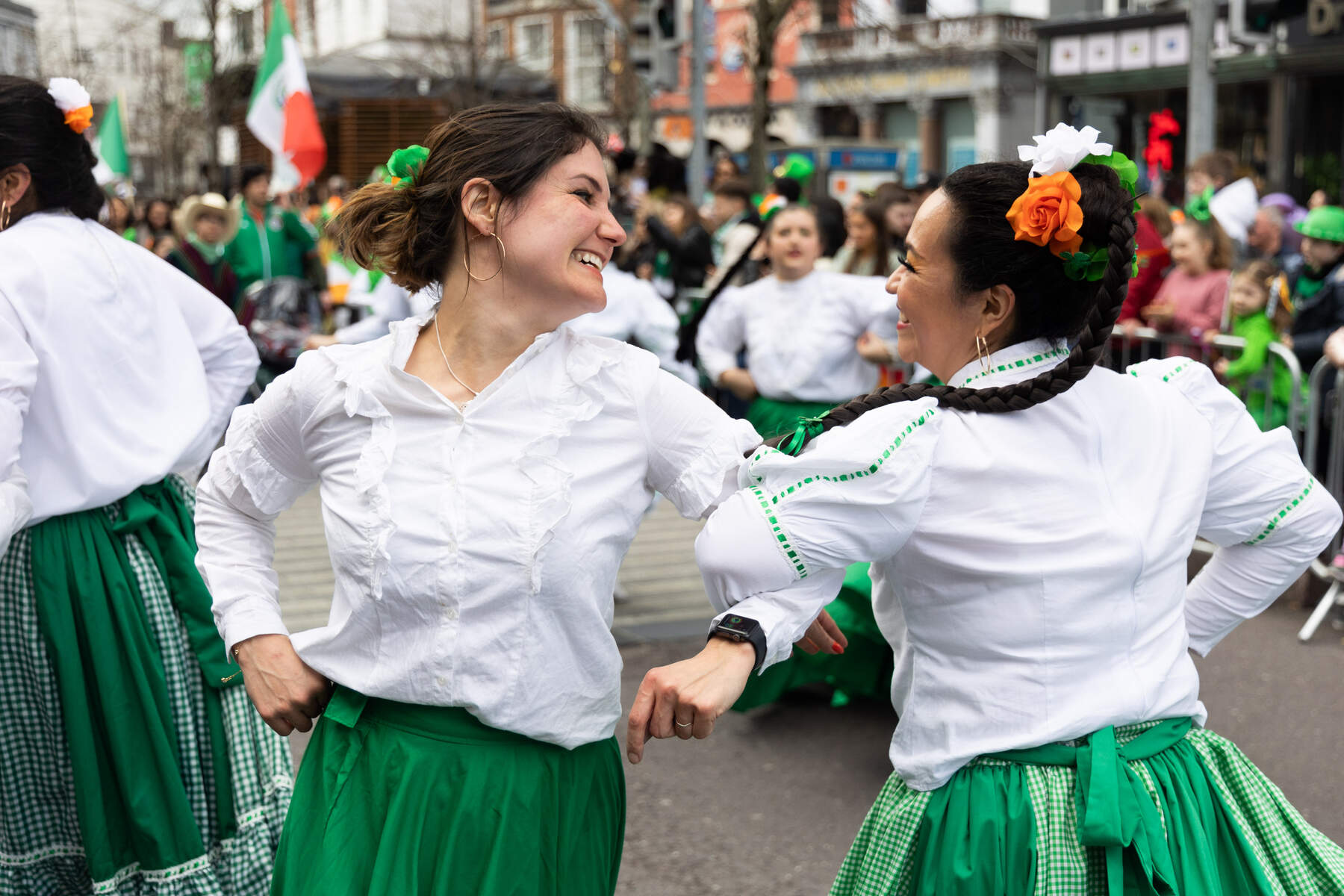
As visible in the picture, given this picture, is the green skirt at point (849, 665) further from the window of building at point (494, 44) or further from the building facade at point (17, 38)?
the building facade at point (17, 38)

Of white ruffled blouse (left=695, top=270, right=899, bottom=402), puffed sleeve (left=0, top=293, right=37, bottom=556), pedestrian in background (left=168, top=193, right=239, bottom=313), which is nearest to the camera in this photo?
puffed sleeve (left=0, top=293, right=37, bottom=556)

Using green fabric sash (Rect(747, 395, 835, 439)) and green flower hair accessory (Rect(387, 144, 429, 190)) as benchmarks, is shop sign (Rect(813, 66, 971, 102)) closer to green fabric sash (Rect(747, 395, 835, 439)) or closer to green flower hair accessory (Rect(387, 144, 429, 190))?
green fabric sash (Rect(747, 395, 835, 439))

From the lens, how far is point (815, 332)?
20.6 ft

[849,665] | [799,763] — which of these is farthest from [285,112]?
[799,763]

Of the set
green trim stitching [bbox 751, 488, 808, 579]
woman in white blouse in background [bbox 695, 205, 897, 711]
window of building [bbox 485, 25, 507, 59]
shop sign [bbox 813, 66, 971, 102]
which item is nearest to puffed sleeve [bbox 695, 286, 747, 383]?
woman in white blouse in background [bbox 695, 205, 897, 711]

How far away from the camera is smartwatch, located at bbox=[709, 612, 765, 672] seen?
1.88 meters

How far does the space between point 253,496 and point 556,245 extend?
2.17ft

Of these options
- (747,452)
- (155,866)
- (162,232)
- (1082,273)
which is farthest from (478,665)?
(162,232)

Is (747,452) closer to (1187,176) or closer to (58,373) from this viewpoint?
(58,373)

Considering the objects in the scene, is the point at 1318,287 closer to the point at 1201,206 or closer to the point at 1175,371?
the point at 1201,206

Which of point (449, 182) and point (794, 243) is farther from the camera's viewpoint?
point (794, 243)

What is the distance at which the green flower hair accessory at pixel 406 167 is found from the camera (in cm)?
238

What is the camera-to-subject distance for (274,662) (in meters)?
2.30

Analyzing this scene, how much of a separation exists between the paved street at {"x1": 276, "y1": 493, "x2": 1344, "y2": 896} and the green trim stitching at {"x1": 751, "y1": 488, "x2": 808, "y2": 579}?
6.67 ft
